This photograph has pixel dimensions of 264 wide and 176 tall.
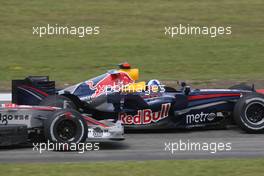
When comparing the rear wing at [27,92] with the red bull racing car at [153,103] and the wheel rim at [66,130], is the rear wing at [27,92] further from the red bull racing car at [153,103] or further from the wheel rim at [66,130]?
the wheel rim at [66,130]

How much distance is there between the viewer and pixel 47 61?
21.4m

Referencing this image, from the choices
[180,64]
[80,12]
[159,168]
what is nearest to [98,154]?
[159,168]

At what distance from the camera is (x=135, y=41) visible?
2384 centimetres

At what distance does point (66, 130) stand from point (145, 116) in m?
1.99

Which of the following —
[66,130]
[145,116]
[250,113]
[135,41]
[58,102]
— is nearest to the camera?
[66,130]

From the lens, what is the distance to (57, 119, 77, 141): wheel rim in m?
10.5

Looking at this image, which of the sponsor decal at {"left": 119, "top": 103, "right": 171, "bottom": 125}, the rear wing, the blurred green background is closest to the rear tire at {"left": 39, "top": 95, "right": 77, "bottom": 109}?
the rear wing

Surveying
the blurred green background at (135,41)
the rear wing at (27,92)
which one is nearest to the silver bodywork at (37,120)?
the rear wing at (27,92)

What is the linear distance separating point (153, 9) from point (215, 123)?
51.1ft

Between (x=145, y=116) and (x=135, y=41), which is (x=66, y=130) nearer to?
(x=145, y=116)

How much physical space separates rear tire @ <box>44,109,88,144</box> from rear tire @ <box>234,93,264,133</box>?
296 centimetres

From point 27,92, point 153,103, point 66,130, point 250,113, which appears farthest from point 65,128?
point 250,113

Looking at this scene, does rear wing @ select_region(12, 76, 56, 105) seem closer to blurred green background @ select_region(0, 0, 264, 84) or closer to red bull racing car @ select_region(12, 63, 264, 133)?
red bull racing car @ select_region(12, 63, 264, 133)

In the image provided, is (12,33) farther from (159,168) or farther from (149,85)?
(159,168)
